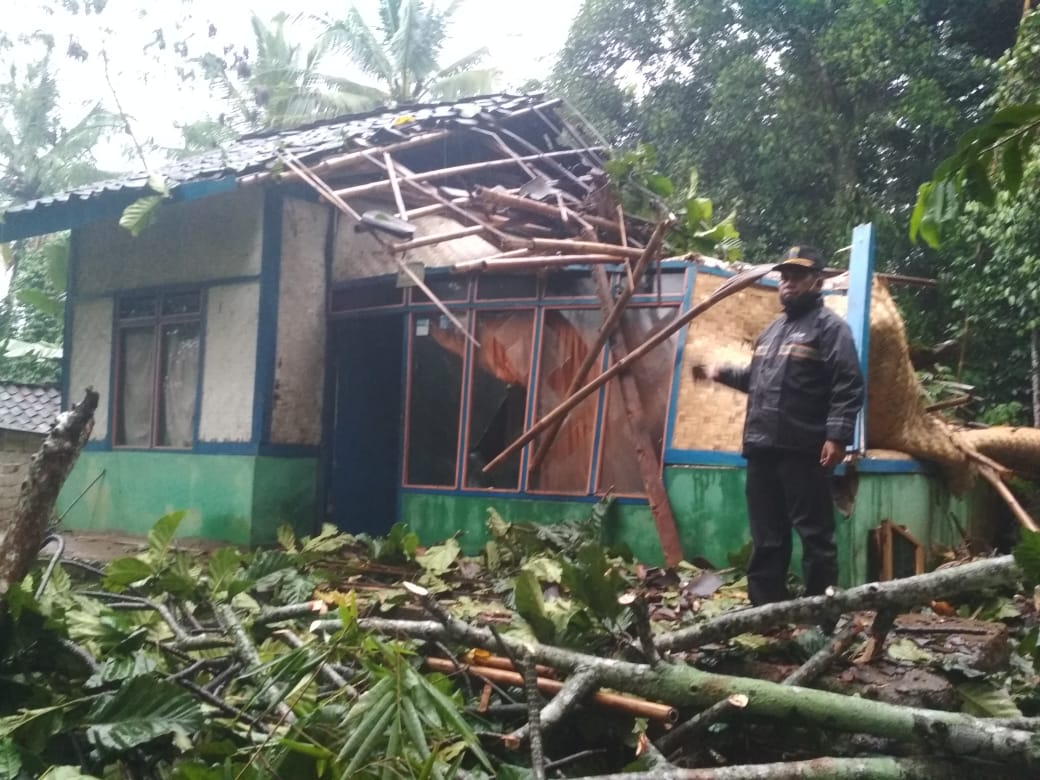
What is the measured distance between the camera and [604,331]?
19.3 feet

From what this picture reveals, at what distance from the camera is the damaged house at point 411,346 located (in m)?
5.84

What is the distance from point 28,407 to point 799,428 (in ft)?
35.2

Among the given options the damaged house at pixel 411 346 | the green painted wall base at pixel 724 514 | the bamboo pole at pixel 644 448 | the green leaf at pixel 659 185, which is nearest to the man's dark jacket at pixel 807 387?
the damaged house at pixel 411 346

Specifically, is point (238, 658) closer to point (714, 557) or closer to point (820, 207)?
point (714, 557)

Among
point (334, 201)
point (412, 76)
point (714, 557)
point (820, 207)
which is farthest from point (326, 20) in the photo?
point (714, 557)

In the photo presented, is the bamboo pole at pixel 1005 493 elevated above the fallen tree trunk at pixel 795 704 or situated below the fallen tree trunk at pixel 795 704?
above

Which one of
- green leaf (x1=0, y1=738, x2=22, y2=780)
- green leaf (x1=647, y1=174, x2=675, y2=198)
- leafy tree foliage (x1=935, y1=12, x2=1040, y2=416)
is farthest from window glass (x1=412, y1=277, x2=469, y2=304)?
green leaf (x1=0, y1=738, x2=22, y2=780)

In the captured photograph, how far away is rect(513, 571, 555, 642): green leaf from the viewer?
3420mm

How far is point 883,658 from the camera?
3.44m

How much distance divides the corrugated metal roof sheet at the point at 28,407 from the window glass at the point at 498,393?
21.3 feet

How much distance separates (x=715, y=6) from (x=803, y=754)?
13.6 meters

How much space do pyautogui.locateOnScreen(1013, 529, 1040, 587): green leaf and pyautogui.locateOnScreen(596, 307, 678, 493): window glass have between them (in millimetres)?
3264

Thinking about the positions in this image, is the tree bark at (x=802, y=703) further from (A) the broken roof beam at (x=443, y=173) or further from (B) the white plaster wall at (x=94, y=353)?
(B) the white plaster wall at (x=94, y=353)

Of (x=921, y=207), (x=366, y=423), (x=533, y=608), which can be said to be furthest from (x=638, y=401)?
(x=921, y=207)
